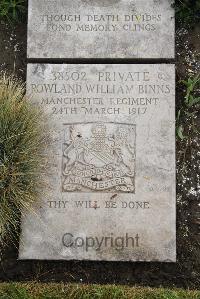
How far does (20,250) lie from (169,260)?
52.7 inches

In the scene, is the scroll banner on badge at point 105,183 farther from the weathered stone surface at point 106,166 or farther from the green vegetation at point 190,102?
the green vegetation at point 190,102

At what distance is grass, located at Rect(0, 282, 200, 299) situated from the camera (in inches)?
183

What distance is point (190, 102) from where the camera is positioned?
5.29 m

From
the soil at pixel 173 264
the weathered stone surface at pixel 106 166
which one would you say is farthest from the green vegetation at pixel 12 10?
the soil at pixel 173 264

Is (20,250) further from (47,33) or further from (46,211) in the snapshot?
(47,33)

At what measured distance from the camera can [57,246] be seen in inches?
191

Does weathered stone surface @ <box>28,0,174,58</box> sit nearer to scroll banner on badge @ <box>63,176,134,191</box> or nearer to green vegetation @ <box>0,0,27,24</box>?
green vegetation @ <box>0,0,27,24</box>

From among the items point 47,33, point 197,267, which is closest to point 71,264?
point 197,267

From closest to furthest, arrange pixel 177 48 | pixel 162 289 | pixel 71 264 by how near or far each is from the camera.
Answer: pixel 162 289 < pixel 71 264 < pixel 177 48

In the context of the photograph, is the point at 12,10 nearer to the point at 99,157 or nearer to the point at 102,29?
the point at 102,29

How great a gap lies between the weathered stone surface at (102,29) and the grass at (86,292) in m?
2.15

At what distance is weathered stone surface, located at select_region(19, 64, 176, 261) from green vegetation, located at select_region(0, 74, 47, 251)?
0.14 meters

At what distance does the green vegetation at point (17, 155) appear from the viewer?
15.5 feet

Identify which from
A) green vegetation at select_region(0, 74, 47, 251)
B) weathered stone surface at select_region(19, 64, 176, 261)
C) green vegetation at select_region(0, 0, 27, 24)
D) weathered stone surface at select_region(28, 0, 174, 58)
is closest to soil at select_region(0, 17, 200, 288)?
weathered stone surface at select_region(19, 64, 176, 261)
